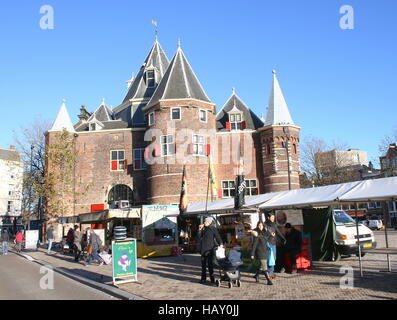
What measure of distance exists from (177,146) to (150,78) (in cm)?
A: 1236

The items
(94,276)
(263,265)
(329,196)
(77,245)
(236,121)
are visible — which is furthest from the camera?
(236,121)

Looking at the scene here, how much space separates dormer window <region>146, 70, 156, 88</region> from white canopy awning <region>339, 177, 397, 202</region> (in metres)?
31.9

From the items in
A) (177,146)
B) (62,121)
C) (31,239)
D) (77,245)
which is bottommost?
(31,239)

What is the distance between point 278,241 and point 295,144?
22734mm

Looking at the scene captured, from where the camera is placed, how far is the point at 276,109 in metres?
33.2

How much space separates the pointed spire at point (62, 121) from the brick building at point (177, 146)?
93 mm

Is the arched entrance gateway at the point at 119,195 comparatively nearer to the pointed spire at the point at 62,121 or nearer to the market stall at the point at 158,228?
the pointed spire at the point at 62,121

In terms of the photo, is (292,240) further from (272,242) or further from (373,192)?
(373,192)

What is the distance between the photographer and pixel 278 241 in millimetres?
11547

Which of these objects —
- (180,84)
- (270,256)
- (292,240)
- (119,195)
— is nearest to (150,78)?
(180,84)

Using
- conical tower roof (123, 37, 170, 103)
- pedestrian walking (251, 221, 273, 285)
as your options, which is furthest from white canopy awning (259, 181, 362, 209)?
conical tower roof (123, 37, 170, 103)

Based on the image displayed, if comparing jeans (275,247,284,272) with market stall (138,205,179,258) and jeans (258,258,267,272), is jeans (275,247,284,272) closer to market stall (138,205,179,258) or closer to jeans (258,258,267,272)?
jeans (258,258,267,272)

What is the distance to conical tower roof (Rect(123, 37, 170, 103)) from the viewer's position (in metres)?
39.5
